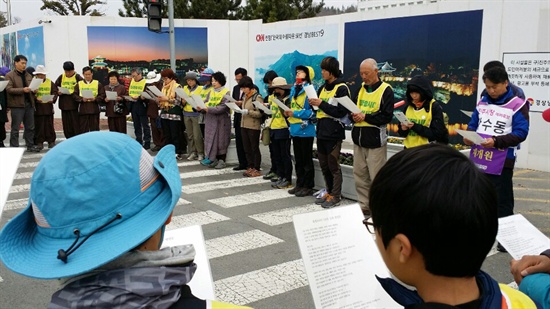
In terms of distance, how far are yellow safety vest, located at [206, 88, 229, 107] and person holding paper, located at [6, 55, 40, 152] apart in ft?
14.8

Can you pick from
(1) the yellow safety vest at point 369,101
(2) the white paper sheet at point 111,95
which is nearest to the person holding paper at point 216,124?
(2) the white paper sheet at point 111,95

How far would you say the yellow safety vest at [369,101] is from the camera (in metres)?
6.08

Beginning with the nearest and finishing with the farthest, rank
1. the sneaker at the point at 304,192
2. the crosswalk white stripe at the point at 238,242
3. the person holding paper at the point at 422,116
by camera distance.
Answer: the crosswalk white stripe at the point at 238,242
the person holding paper at the point at 422,116
the sneaker at the point at 304,192

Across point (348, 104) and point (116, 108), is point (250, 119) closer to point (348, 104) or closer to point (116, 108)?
point (348, 104)

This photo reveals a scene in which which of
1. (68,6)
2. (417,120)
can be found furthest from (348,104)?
(68,6)

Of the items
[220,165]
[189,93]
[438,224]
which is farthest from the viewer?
[189,93]

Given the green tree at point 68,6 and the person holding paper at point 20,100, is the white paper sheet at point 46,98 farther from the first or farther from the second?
the green tree at point 68,6

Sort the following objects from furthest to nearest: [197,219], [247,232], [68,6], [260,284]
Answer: [68,6] < [197,219] < [247,232] < [260,284]

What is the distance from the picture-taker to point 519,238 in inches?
73.2

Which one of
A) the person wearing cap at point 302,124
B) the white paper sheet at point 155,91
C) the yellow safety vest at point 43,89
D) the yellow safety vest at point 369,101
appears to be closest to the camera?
the yellow safety vest at point 369,101

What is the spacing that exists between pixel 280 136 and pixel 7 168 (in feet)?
21.7

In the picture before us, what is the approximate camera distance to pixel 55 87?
1182cm

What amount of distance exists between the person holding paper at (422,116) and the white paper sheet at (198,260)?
4.25 meters

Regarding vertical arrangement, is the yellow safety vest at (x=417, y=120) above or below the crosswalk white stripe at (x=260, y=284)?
above
